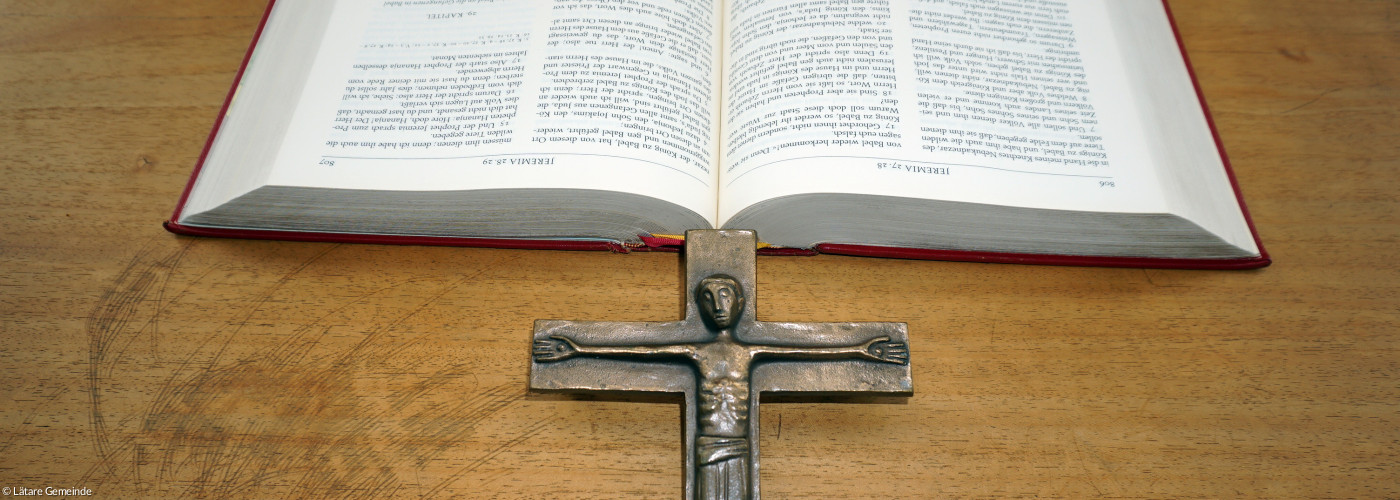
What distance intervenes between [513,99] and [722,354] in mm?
499

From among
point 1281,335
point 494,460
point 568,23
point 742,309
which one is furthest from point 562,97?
point 1281,335

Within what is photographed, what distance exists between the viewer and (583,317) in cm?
117

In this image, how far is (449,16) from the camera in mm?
1396

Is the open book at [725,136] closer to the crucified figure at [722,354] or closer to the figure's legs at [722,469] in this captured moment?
the crucified figure at [722,354]

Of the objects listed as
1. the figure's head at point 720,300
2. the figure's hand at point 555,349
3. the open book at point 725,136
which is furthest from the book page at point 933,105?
the figure's hand at point 555,349

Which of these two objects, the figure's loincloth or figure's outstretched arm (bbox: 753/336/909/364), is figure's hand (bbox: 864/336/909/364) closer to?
figure's outstretched arm (bbox: 753/336/909/364)

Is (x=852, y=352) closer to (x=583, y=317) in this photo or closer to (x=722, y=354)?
(x=722, y=354)

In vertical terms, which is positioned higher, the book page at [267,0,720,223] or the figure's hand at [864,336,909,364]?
the book page at [267,0,720,223]

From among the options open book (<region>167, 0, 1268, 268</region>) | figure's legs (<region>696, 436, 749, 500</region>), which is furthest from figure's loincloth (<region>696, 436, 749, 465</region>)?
open book (<region>167, 0, 1268, 268</region>)

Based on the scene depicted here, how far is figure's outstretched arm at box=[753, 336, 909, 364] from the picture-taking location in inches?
42.5

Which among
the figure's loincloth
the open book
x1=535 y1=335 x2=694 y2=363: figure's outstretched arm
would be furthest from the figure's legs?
the open book

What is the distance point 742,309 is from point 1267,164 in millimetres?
901

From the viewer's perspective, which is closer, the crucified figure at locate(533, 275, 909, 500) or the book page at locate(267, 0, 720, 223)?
the crucified figure at locate(533, 275, 909, 500)

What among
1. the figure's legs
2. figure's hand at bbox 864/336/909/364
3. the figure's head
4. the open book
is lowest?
the figure's legs
